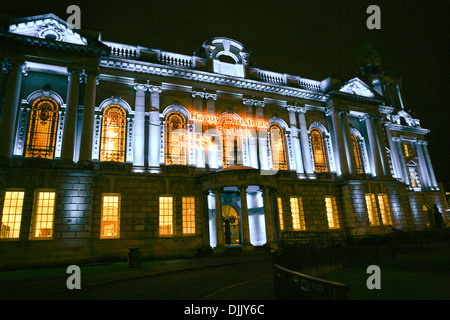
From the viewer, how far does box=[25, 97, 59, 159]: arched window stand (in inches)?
755

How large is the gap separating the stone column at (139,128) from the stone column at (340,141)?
18.8 meters

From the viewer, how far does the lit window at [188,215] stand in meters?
21.2

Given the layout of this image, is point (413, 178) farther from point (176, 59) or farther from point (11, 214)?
point (11, 214)

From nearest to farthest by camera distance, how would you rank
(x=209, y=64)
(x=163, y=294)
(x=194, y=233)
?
1. (x=163, y=294)
2. (x=194, y=233)
3. (x=209, y=64)

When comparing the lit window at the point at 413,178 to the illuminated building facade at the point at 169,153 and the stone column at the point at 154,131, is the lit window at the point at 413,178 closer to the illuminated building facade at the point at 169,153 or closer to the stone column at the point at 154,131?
the illuminated building facade at the point at 169,153

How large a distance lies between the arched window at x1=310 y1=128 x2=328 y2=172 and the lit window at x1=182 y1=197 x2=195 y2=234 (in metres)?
13.2

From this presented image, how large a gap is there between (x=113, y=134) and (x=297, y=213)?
55.8 ft

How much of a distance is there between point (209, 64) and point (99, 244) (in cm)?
1760

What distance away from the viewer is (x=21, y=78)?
1956 centimetres

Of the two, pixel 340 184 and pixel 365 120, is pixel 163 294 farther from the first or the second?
pixel 365 120

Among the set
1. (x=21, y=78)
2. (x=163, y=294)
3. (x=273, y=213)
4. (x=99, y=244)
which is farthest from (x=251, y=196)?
(x=21, y=78)

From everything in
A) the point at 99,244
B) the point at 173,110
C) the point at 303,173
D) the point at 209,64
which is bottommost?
the point at 99,244

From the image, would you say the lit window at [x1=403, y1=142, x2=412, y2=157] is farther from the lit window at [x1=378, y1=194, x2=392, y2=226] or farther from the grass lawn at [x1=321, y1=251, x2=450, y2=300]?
the grass lawn at [x1=321, y1=251, x2=450, y2=300]

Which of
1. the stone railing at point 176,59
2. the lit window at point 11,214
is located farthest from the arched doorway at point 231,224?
the lit window at point 11,214
